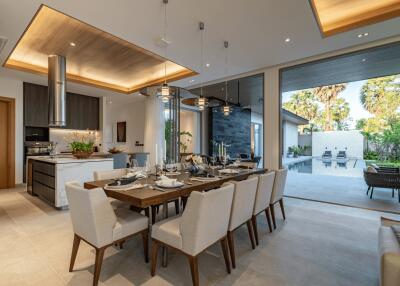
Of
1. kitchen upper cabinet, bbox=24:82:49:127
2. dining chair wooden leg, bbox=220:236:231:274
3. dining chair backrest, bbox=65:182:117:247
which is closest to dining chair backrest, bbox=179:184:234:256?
dining chair wooden leg, bbox=220:236:231:274

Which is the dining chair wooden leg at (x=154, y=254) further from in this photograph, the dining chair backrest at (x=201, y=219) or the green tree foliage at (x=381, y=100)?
the green tree foliage at (x=381, y=100)

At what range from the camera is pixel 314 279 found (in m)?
1.85

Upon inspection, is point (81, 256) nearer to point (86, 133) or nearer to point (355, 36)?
point (355, 36)

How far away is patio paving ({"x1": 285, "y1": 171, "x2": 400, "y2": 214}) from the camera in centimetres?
395

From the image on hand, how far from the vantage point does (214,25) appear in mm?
3084

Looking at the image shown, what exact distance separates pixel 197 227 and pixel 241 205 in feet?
2.28

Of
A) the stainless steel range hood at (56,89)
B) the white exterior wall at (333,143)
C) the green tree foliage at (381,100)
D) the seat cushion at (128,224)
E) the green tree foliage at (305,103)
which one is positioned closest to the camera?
the seat cushion at (128,224)

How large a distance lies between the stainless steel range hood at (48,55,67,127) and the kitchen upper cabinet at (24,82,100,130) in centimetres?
130

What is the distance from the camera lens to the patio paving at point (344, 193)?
395cm

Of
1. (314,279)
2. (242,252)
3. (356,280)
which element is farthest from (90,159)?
(356,280)

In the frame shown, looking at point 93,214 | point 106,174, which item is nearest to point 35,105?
point 106,174

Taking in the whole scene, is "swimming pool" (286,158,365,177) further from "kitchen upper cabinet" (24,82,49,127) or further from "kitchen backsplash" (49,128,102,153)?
"kitchen upper cabinet" (24,82,49,127)

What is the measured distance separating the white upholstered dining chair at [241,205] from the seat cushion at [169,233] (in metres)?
0.56

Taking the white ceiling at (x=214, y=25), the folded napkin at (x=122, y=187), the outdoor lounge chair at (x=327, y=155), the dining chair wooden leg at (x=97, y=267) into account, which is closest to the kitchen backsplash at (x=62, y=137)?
the white ceiling at (x=214, y=25)
